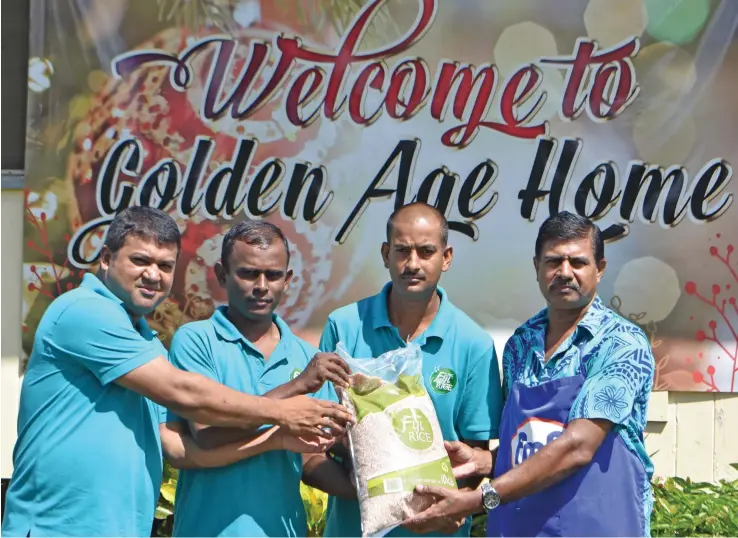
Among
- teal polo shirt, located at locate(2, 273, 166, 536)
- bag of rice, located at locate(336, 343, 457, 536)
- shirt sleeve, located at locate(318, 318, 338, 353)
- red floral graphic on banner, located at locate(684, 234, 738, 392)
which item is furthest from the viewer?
red floral graphic on banner, located at locate(684, 234, 738, 392)

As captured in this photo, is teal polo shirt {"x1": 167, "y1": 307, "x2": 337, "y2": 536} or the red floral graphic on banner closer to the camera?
teal polo shirt {"x1": 167, "y1": 307, "x2": 337, "y2": 536}

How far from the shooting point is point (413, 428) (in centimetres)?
329

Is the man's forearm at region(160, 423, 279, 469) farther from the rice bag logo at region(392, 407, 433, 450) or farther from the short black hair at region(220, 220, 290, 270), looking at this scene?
the short black hair at region(220, 220, 290, 270)

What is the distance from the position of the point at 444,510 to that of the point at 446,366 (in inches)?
21.9

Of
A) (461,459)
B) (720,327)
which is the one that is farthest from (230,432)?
(720,327)

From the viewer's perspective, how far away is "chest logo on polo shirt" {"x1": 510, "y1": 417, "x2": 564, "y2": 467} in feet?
11.2

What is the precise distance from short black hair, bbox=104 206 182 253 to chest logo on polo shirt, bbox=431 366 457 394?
102cm

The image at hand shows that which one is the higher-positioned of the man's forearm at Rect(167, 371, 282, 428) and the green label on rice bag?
the man's forearm at Rect(167, 371, 282, 428)

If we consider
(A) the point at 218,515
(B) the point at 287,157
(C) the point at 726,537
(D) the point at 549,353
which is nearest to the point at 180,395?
(A) the point at 218,515

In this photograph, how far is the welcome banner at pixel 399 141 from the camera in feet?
17.9

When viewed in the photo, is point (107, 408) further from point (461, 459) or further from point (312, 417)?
point (461, 459)

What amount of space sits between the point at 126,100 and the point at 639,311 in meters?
2.99

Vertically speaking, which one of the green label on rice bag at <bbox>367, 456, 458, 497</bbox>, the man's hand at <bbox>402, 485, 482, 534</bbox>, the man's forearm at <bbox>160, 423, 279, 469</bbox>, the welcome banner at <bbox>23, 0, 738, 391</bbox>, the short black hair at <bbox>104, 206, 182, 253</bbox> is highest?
the welcome banner at <bbox>23, 0, 738, 391</bbox>

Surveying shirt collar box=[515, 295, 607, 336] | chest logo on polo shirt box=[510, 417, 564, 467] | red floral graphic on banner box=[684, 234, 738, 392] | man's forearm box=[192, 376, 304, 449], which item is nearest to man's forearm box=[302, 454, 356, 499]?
man's forearm box=[192, 376, 304, 449]
